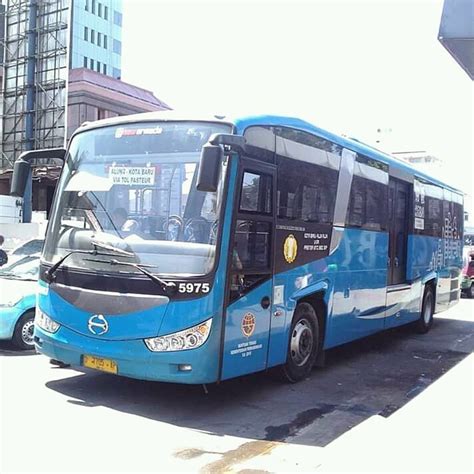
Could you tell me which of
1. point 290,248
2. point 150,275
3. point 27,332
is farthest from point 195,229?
point 27,332

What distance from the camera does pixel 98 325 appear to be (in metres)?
5.65

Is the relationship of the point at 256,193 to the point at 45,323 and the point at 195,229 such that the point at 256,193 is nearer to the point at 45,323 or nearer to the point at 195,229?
the point at 195,229

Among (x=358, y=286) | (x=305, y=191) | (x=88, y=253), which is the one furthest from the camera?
(x=358, y=286)

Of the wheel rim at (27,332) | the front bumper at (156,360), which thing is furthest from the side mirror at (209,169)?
the wheel rim at (27,332)

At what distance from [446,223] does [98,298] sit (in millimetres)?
9729

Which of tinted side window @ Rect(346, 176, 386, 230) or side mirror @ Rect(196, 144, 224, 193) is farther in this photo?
tinted side window @ Rect(346, 176, 386, 230)

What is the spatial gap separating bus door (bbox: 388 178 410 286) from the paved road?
213 cm

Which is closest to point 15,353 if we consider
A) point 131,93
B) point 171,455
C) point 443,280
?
point 171,455

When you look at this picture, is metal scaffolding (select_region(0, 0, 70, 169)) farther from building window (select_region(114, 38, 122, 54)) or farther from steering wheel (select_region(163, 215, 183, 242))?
building window (select_region(114, 38, 122, 54))

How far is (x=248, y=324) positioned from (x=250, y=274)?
20.4 inches

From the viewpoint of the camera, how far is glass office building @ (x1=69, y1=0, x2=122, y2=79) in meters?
67.8

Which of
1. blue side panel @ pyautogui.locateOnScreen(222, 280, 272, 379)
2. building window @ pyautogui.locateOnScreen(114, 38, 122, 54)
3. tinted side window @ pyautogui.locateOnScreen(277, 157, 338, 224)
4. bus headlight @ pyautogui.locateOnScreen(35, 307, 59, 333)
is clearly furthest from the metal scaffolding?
building window @ pyautogui.locateOnScreen(114, 38, 122, 54)

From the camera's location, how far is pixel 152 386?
658cm

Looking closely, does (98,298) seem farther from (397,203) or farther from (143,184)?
(397,203)
